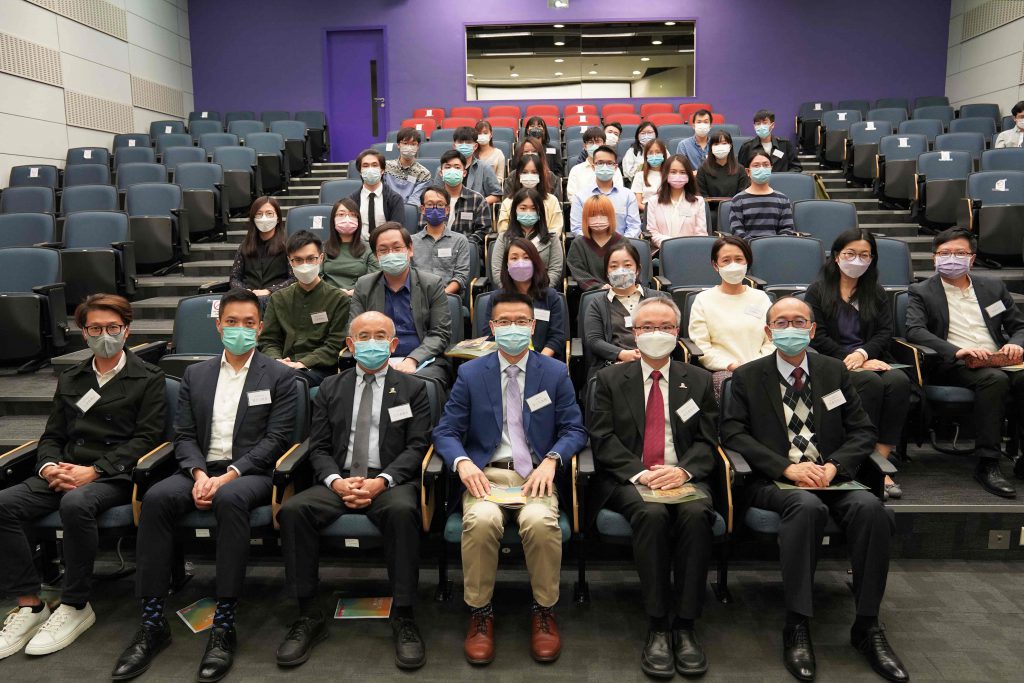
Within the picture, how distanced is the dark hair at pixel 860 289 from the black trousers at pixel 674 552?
141 centimetres

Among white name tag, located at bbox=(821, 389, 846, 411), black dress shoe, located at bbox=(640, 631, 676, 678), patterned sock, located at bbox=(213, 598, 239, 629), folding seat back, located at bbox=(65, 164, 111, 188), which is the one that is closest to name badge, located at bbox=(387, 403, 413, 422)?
patterned sock, located at bbox=(213, 598, 239, 629)

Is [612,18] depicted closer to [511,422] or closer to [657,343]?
[657,343]

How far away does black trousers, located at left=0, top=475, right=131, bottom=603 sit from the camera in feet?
8.34

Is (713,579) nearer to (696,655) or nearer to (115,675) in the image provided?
(696,655)

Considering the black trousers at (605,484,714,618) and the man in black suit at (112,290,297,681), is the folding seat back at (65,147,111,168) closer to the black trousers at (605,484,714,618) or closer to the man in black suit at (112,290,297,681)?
the man in black suit at (112,290,297,681)

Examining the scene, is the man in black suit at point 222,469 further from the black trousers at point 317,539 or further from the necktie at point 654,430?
the necktie at point 654,430

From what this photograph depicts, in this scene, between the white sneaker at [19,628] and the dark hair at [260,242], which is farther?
the dark hair at [260,242]

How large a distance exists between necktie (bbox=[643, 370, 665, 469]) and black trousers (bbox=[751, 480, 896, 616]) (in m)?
0.47

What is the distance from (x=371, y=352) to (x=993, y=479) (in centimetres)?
266

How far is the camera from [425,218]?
14.2ft

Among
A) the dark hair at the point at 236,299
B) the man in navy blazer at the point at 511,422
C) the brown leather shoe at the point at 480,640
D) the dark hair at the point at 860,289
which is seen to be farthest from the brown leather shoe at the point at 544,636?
the dark hair at the point at 860,289

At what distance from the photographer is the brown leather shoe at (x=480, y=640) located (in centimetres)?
236

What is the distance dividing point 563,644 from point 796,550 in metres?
0.84

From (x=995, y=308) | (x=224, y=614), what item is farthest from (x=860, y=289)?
(x=224, y=614)
